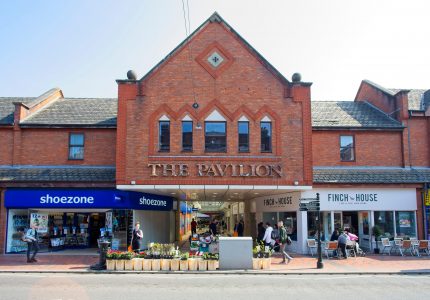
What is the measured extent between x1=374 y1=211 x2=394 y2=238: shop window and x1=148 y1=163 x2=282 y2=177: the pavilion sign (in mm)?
6307

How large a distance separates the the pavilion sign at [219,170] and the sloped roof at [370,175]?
292 centimetres

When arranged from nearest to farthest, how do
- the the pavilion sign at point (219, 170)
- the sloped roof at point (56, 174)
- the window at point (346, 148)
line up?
the the pavilion sign at point (219, 170) → the sloped roof at point (56, 174) → the window at point (346, 148)

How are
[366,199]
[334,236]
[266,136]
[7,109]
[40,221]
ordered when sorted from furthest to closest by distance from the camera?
1. [7,109]
2. [366,199]
3. [40,221]
4. [334,236]
5. [266,136]

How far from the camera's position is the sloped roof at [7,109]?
76.6 ft

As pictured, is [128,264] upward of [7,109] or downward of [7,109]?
downward

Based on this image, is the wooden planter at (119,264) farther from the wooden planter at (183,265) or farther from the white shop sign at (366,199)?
the white shop sign at (366,199)

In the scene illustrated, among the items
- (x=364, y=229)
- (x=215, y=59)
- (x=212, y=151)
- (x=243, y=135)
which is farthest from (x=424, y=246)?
(x=215, y=59)

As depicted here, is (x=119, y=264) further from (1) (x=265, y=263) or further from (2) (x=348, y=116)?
(2) (x=348, y=116)

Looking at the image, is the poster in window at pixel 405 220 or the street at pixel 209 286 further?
the poster in window at pixel 405 220

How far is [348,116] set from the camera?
83.5 feet

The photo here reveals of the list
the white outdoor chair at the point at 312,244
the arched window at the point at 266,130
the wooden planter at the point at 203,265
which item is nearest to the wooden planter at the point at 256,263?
the wooden planter at the point at 203,265

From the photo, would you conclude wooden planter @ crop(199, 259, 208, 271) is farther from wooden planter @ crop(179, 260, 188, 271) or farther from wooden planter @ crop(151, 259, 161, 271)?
wooden planter @ crop(151, 259, 161, 271)

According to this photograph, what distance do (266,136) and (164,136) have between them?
5.05 meters

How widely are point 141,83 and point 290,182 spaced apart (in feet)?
28.8
